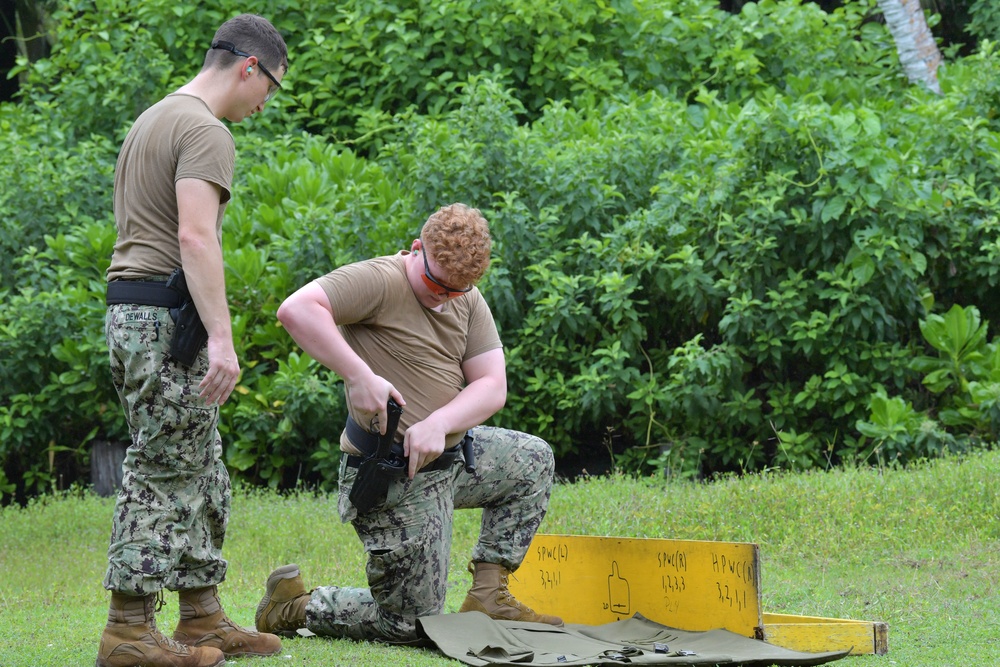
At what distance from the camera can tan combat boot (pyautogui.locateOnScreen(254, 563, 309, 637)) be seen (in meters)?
4.76

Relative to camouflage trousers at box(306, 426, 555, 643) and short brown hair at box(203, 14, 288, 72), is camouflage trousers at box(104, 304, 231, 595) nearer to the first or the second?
camouflage trousers at box(306, 426, 555, 643)

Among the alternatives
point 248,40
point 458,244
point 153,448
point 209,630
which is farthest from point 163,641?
point 248,40

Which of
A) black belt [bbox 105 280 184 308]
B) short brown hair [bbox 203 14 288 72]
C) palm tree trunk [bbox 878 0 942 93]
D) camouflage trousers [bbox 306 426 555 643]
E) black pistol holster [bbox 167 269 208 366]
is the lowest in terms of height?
camouflage trousers [bbox 306 426 555 643]

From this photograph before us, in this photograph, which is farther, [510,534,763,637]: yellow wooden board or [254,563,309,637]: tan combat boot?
[254,563,309,637]: tan combat boot

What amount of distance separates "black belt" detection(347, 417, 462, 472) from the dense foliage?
4124 mm

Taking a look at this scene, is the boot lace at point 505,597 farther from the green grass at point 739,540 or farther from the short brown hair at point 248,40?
the short brown hair at point 248,40

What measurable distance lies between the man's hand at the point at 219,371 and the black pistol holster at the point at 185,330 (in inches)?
3.0

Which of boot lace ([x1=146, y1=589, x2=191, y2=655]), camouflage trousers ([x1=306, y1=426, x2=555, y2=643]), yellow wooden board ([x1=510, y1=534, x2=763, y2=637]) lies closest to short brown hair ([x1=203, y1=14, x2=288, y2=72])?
camouflage trousers ([x1=306, y1=426, x2=555, y2=643])

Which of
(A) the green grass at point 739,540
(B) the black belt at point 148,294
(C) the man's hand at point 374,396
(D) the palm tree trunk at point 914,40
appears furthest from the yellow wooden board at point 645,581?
(D) the palm tree trunk at point 914,40

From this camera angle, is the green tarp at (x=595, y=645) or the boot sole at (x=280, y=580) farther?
the boot sole at (x=280, y=580)

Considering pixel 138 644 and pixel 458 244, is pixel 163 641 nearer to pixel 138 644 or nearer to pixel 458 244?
pixel 138 644

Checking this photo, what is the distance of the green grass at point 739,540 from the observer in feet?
15.0

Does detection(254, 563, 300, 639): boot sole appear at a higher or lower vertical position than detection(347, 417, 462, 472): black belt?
lower

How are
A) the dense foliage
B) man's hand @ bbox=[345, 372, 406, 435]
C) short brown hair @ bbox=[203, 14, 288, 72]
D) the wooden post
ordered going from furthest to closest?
the wooden post → the dense foliage → man's hand @ bbox=[345, 372, 406, 435] → short brown hair @ bbox=[203, 14, 288, 72]
